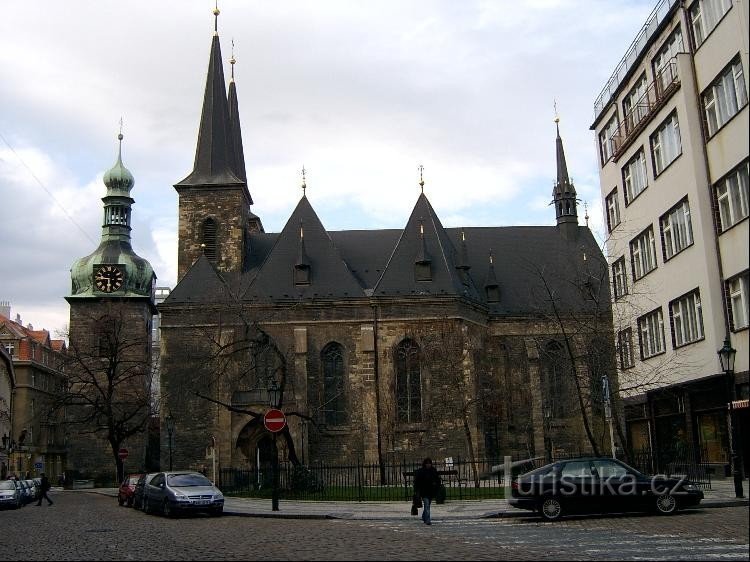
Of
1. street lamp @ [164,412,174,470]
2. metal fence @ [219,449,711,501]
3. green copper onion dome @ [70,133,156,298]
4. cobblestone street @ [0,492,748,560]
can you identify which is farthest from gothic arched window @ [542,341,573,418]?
green copper onion dome @ [70,133,156,298]

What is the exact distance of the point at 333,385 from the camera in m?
40.9

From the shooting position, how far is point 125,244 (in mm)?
60344

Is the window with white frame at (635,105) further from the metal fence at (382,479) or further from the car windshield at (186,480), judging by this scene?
the car windshield at (186,480)

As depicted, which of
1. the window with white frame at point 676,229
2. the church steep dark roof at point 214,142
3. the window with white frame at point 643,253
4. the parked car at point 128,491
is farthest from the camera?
the church steep dark roof at point 214,142

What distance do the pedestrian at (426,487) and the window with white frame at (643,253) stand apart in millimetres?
14721

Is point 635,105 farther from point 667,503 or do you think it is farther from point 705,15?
point 667,503

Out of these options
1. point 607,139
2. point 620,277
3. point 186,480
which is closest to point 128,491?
point 186,480

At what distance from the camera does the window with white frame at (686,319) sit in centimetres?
2598

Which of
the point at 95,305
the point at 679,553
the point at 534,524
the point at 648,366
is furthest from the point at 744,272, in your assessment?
the point at 95,305

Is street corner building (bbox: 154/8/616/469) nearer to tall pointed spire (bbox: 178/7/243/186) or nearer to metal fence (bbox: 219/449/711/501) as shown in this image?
tall pointed spire (bbox: 178/7/243/186)

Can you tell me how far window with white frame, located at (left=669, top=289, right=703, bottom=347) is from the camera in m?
26.0

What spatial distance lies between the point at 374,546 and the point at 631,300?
2106 cm

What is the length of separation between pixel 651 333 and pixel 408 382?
13.8 m

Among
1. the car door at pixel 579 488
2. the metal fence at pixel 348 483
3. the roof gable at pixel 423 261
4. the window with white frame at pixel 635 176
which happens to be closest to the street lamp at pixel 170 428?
the metal fence at pixel 348 483
